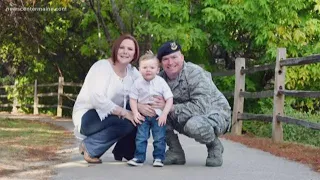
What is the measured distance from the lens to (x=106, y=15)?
17250mm

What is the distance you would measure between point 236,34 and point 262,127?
103 inches

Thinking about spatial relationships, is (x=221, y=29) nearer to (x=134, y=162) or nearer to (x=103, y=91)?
(x=103, y=91)

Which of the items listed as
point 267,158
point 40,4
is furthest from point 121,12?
point 267,158

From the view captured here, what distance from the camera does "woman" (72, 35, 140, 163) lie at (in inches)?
230

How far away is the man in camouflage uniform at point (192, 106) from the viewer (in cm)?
571

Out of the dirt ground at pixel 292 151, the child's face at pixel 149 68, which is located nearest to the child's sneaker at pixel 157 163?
the child's face at pixel 149 68

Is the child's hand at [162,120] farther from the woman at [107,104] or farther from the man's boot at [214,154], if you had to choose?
the man's boot at [214,154]

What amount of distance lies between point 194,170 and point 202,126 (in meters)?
0.41

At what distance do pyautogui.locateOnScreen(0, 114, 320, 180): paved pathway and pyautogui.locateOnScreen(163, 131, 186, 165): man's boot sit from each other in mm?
96

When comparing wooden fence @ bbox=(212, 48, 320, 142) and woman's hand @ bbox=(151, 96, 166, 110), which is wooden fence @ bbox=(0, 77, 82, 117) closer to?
wooden fence @ bbox=(212, 48, 320, 142)

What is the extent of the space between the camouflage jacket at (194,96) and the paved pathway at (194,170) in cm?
50

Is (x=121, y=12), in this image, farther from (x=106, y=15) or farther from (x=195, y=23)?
(x=195, y=23)

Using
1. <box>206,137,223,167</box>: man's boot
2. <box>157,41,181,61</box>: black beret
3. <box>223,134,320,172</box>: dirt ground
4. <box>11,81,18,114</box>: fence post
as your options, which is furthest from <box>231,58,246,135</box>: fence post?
<box>11,81,18,114</box>: fence post

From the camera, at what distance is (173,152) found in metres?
6.07
